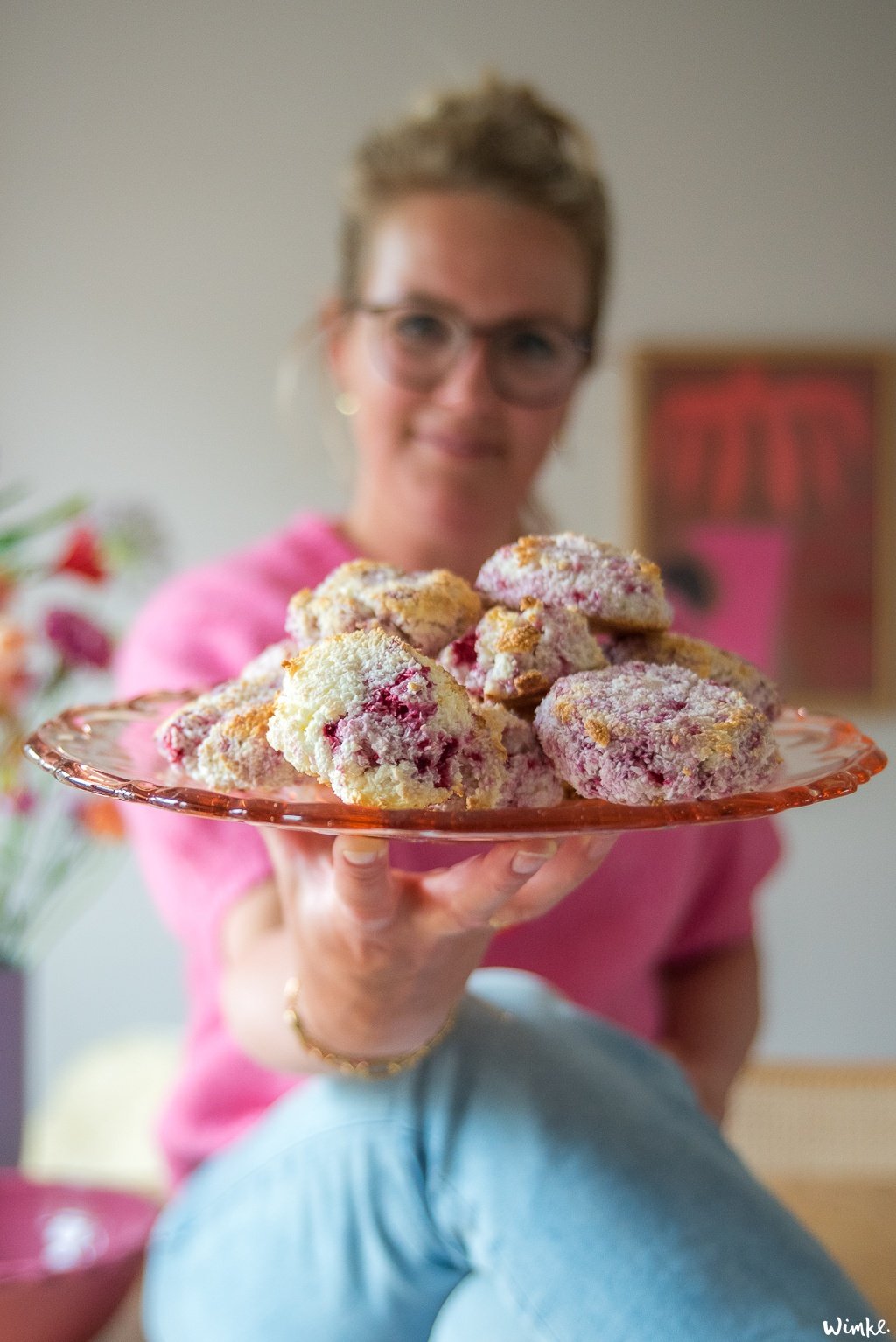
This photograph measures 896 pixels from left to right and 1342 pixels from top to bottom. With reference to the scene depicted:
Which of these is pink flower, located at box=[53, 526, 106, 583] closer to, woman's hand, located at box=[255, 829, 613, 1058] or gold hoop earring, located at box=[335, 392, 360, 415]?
gold hoop earring, located at box=[335, 392, 360, 415]

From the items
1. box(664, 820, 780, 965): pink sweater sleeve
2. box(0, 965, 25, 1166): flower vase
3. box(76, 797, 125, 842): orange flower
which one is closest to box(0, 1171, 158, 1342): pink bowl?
box(0, 965, 25, 1166): flower vase

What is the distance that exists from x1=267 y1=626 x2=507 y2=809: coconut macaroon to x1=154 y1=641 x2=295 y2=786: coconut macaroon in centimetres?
5

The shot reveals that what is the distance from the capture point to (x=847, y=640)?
2.66 meters

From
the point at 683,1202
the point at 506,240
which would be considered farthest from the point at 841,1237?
the point at 506,240

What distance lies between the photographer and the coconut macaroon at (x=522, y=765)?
531 millimetres

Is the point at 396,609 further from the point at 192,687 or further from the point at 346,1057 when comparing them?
the point at 192,687

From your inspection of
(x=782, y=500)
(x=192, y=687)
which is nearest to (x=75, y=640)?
(x=192, y=687)

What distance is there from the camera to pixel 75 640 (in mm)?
1128

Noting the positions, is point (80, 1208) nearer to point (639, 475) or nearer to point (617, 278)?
point (639, 475)

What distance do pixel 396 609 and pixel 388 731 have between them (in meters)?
0.12

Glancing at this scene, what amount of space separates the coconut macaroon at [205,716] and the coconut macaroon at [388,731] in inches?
1.9

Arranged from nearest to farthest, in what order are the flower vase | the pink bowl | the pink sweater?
the pink bowl < the pink sweater < the flower vase

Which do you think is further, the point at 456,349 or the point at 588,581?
the point at 456,349

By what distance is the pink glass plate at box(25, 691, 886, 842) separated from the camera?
1.45 feet
